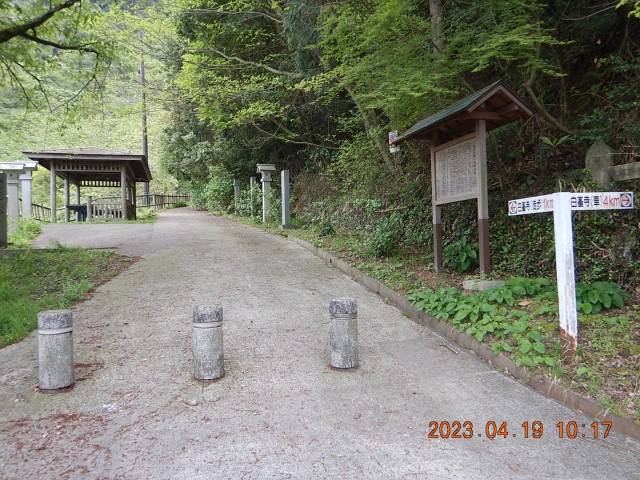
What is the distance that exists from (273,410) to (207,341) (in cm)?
86

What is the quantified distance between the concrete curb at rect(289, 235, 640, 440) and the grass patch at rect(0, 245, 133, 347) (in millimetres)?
4639

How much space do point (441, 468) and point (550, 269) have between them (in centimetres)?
404

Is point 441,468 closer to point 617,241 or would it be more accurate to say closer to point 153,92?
point 617,241

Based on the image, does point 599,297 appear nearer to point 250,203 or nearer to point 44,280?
point 44,280

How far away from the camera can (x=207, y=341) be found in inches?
142

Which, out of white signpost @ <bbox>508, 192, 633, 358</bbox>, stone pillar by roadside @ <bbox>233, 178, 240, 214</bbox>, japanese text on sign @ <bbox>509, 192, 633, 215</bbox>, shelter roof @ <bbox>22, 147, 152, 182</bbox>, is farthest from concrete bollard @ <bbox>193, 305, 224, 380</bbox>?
stone pillar by roadside @ <bbox>233, 178, 240, 214</bbox>

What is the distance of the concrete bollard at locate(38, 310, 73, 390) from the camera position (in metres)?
3.45

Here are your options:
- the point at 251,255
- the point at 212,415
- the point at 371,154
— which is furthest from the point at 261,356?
the point at 371,154

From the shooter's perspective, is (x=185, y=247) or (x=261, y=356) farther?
(x=185, y=247)

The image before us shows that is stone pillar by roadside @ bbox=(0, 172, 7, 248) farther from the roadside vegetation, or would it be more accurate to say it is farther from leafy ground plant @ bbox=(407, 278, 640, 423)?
leafy ground plant @ bbox=(407, 278, 640, 423)

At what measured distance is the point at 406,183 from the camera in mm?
9289

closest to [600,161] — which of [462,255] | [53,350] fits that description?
[462,255]

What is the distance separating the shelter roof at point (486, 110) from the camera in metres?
5.29

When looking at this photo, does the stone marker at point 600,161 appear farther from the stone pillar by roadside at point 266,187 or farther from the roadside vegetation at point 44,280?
the stone pillar by roadside at point 266,187
